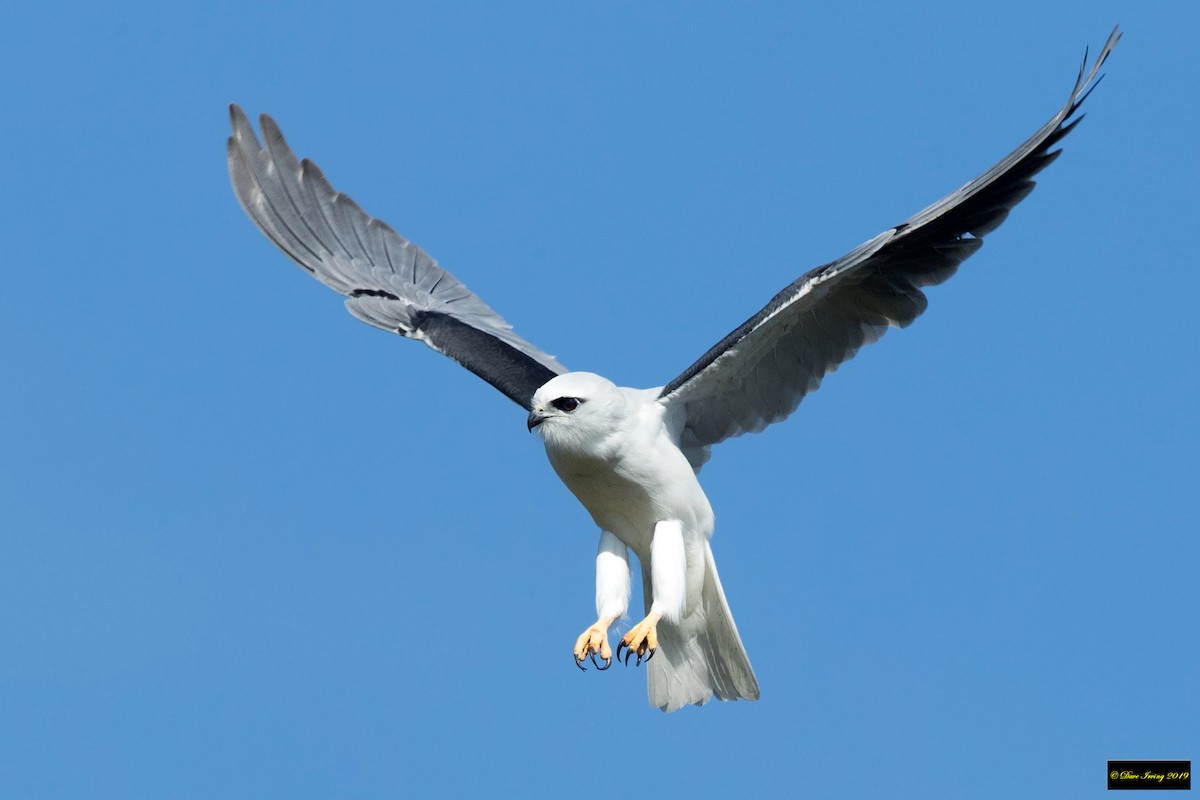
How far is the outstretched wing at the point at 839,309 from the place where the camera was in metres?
10.6

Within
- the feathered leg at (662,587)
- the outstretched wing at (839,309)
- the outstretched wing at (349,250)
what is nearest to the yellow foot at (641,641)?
the feathered leg at (662,587)

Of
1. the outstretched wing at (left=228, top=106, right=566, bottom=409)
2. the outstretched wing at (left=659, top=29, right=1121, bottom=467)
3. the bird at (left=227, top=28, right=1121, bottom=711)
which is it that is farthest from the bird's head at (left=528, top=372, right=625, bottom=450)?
the outstretched wing at (left=228, top=106, right=566, bottom=409)

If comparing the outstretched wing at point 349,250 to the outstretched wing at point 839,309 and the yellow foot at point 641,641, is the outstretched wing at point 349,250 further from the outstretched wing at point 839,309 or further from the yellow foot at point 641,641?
the yellow foot at point 641,641

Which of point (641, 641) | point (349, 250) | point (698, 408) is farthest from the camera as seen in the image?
point (349, 250)

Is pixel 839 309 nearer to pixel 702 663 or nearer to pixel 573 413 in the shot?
pixel 573 413

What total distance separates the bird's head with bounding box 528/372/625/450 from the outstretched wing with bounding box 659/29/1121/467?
65cm

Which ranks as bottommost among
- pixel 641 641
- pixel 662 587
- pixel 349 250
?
pixel 641 641

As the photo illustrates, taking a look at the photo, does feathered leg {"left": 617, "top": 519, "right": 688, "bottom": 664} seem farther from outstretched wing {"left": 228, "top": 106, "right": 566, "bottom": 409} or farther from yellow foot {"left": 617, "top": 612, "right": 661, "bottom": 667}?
outstretched wing {"left": 228, "top": 106, "right": 566, "bottom": 409}

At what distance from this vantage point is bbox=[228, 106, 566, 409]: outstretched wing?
14.3 meters

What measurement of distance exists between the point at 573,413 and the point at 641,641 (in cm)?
142

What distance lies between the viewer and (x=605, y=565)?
1184 centimetres

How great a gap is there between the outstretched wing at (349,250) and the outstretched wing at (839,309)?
6.81ft

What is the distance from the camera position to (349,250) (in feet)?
49.3

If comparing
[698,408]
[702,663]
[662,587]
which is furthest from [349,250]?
[662,587]
